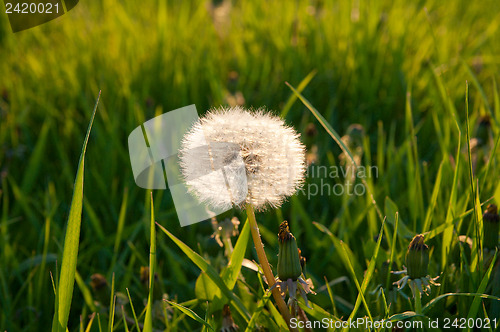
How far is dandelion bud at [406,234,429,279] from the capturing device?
95cm

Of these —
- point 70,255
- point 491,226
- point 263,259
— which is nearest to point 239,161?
point 263,259

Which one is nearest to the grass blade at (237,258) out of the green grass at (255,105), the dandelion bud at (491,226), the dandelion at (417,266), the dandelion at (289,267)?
the green grass at (255,105)

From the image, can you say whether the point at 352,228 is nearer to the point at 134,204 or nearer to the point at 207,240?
the point at 207,240

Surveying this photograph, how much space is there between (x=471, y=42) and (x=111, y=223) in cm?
240

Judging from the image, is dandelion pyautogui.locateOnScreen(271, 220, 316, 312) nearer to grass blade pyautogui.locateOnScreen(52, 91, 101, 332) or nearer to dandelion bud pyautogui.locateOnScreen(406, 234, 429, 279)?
dandelion bud pyautogui.locateOnScreen(406, 234, 429, 279)

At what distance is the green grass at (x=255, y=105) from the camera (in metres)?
1.19

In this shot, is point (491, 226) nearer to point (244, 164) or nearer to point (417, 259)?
point (417, 259)

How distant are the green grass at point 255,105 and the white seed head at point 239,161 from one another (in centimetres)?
12

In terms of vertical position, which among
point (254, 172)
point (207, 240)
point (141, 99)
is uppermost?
point (254, 172)

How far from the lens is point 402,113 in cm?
228

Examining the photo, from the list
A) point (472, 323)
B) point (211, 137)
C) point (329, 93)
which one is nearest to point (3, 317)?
point (211, 137)

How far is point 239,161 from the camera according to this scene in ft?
3.03

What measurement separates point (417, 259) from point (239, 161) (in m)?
0.39

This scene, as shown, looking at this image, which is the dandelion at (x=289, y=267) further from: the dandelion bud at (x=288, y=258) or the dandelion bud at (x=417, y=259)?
the dandelion bud at (x=417, y=259)
